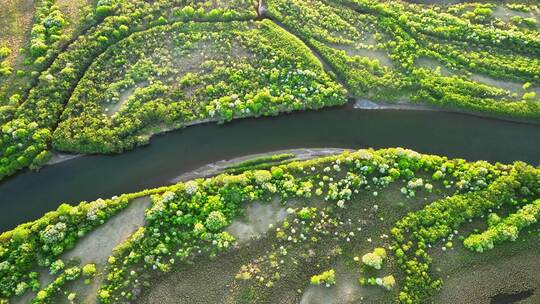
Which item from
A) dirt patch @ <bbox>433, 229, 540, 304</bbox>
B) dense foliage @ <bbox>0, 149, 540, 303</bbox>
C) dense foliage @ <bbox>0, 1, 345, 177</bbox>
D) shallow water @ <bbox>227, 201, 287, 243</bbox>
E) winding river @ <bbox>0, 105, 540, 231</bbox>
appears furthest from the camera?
dense foliage @ <bbox>0, 1, 345, 177</bbox>

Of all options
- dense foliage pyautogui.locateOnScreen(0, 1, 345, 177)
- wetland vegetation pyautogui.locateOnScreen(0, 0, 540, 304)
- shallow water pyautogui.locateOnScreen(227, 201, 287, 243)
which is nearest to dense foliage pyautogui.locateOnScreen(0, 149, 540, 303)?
wetland vegetation pyautogui.locateOnScreen(0, 0, 540, 304)

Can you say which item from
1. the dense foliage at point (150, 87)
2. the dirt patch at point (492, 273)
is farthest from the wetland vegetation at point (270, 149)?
the dense foliage at point (150, 87)

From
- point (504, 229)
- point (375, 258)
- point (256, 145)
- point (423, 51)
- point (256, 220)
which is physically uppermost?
point (423, 51)

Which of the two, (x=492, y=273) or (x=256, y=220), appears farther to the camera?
(x=256, y=220)

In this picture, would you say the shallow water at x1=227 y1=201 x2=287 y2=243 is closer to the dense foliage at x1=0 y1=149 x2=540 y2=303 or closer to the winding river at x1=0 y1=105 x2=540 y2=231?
the dense foliage at x1=0 y1=149 x2=540 y2=303

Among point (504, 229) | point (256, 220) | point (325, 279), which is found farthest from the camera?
point (256, 220)

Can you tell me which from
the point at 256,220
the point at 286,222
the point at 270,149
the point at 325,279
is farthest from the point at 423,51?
the point at 325,279

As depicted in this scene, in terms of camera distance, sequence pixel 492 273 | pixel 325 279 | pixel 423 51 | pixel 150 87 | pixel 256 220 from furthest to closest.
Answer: pixel 423 51 < pixel 150 87 < pixel 256 220 < pixel 492 273 < pixel 325 279

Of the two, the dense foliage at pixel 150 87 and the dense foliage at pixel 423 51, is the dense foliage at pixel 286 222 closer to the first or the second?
the dense foliage at pixel 150 87

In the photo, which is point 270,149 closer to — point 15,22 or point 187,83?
point 187,83
